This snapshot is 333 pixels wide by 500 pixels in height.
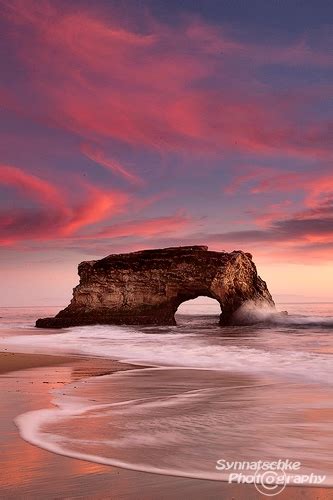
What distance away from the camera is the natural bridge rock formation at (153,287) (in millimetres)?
34344

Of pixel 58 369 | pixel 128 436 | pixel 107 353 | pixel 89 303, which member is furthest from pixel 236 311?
pixel 128 436

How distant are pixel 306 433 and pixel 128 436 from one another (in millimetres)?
1988

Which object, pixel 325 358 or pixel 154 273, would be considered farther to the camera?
pixel 154 273

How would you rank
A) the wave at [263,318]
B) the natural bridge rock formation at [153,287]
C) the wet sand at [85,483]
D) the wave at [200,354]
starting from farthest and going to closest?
1. the natural bridge rock formation at [153,287]
2. the wave at [263,318]
3. the wave at [200,354]
4. the wet sand at [85,483]

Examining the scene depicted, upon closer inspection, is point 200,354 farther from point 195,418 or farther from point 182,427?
point 182,427

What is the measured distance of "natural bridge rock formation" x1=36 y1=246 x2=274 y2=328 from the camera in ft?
113

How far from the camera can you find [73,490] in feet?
13.3

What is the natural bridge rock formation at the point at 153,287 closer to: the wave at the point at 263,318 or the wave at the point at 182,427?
the wave at the point at 263,318

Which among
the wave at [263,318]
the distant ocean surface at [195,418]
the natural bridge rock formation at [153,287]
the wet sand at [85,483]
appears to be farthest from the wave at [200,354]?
the wave at [263,318]

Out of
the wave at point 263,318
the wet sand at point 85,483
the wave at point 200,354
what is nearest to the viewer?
the wet sand at point 85,483

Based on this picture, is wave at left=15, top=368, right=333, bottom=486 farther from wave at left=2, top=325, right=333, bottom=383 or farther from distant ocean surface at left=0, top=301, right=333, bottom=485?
wave at left=2, top=325, right=333, bottom=383

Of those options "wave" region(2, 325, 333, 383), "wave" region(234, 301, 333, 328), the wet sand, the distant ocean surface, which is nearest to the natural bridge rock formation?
"wave" region(234, 301, 333, 328)

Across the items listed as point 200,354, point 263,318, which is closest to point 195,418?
point 200,354

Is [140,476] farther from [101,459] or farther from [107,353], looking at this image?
[107,353]
